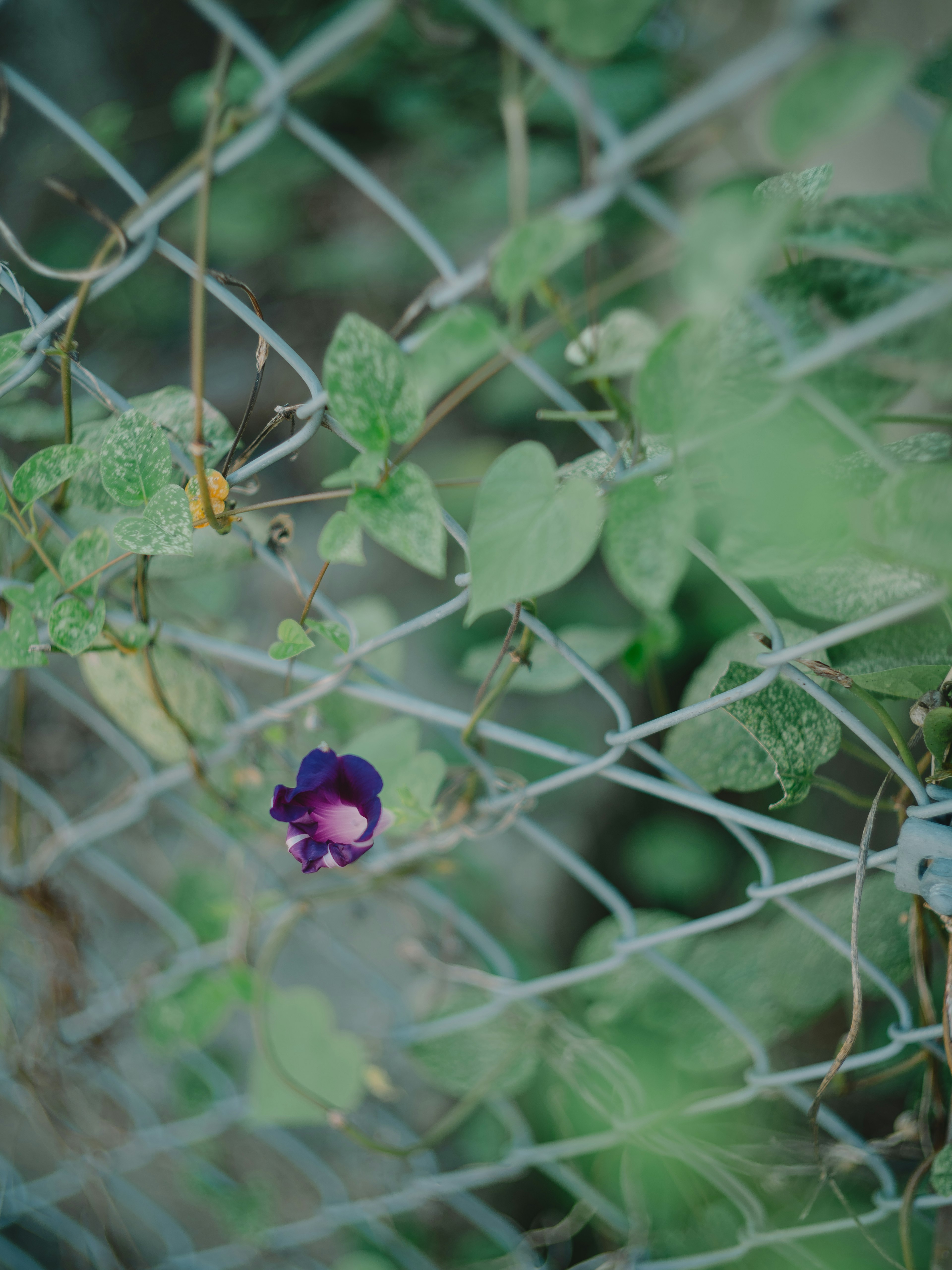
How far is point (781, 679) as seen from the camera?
0.48 metres

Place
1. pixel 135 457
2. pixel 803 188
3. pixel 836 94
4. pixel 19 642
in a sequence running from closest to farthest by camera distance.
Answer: pixel 836 94 < pixel 803 188 < pixel 135 457 < pixel 19 642

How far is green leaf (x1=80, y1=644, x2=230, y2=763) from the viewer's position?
2.21 feet

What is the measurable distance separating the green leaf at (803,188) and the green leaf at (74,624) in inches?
20.2

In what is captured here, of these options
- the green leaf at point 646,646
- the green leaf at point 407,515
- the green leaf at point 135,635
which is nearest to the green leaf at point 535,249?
the green leaf at point 407,515

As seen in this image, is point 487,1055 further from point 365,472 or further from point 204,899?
point 365,472

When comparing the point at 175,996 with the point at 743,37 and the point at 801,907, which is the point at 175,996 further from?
the point at 743,37

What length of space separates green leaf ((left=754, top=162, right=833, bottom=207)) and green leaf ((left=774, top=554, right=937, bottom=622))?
20 cm

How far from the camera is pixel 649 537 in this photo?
364 mm

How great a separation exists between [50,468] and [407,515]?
0.27 m

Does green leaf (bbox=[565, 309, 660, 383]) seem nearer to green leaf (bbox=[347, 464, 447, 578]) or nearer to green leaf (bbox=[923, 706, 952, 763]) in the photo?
green leaf (bbox=[347, 464, 447, 578])

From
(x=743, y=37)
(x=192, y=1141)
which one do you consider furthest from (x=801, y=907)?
(x=743, y=37)

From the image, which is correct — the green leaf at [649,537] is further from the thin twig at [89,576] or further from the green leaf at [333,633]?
the thin twig at [89,576]

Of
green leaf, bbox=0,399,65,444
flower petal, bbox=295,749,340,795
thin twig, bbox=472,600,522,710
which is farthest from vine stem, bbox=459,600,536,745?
green leaf, bbox=0,399,65,444

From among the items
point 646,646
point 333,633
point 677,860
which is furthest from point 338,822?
point 677,860
